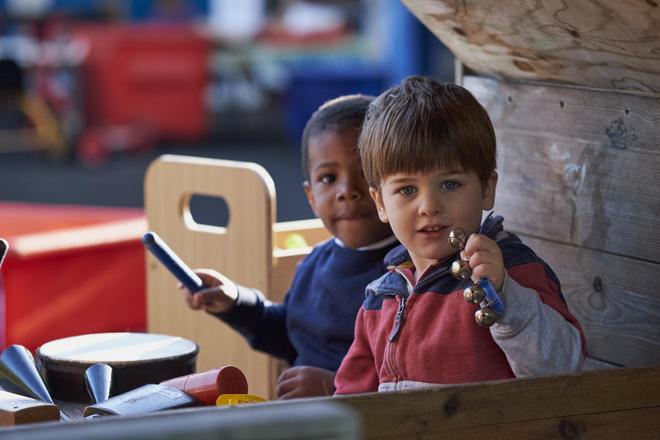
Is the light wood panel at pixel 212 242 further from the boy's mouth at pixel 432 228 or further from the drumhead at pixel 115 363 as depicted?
the boy's mouth at pixel 432 228

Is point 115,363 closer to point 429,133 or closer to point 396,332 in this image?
point 396,332

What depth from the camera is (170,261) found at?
1.93m

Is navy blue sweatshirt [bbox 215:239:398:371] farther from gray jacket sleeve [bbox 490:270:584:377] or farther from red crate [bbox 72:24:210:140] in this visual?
red crate [bbox 72:24:210:140]

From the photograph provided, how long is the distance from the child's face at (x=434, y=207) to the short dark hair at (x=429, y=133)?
0.01 metres

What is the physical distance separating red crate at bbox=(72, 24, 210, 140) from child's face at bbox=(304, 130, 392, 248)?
7.75 m

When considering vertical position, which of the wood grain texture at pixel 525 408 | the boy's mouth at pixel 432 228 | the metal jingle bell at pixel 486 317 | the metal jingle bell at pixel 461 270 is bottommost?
the wood grain texture at pixel 525 408

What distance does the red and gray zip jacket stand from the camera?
1512 mm

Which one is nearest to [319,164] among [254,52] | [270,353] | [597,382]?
[270,353]

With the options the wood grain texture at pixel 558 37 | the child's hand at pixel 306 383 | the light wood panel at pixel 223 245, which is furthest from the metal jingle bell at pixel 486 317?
the light wood panel at pixel 223 245

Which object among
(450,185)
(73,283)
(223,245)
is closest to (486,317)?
(450,185)

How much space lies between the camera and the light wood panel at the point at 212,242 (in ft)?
8.70

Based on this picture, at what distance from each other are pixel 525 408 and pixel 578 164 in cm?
67

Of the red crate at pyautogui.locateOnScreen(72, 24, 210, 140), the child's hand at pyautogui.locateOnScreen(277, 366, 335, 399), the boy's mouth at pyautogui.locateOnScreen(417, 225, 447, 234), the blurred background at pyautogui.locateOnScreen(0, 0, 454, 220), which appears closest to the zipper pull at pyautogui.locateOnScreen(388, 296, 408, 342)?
the boy's mouth at pyautogui.locateOnScreen(417, 225, 447, 234)

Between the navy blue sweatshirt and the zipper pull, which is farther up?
the zipper pull
